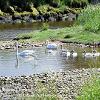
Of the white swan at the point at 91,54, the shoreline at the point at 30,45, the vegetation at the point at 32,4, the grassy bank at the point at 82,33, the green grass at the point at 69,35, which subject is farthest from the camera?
the vegetation at the point at 32,4

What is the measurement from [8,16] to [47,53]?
167 ft

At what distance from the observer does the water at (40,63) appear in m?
37.8

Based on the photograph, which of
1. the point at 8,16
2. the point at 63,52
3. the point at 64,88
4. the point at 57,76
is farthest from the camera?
the point at 8,16

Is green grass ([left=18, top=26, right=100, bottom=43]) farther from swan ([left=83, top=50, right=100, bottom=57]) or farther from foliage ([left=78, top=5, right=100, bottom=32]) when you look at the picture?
swan ([left=83, top=50, right=100, bottom=57])

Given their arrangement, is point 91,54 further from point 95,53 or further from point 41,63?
point 41,63

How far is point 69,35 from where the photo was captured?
2253 inches

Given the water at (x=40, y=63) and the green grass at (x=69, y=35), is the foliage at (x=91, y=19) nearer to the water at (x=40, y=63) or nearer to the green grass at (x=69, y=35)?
the green grass at (x=69, y=35)

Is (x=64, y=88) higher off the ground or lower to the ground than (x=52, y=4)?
higher

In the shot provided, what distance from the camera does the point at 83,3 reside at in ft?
376

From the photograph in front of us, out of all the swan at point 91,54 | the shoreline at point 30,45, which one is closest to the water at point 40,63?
the swan at point 91,54

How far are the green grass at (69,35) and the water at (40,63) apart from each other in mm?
7545

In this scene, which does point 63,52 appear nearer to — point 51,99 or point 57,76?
point 57,76

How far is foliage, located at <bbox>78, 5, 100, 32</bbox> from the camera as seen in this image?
188 feet

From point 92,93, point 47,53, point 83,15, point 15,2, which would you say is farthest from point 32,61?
point 15,2
